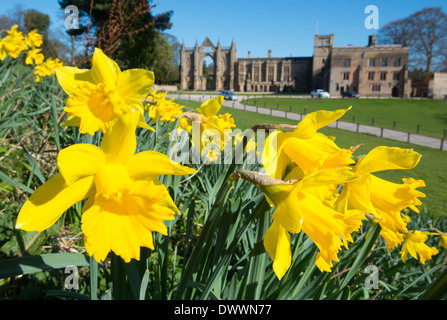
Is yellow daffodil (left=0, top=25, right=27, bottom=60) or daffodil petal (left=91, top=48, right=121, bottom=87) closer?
daffodil petal (left=91, top=48, right=121, bottom=87)

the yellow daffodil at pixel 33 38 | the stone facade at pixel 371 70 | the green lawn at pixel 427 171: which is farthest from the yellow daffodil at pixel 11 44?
the stone facade at pixel 371 70

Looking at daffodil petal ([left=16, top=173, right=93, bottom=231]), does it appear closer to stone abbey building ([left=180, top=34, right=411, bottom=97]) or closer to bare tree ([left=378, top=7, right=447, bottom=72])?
bare tree ([left=378, top=7, right=447, bottom=72])

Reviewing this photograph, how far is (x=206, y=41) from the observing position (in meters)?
44.3

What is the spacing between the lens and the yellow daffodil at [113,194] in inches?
15.1

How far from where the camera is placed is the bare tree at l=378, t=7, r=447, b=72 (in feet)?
87.1

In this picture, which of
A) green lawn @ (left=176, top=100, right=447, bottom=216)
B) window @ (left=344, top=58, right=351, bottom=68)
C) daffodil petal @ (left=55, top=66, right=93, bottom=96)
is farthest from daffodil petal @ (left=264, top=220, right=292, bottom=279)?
window @ (left=344, top=58, right=351, bottom=68)

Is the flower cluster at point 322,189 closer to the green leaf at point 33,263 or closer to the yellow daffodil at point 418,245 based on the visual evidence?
the green leaf at point 33,263

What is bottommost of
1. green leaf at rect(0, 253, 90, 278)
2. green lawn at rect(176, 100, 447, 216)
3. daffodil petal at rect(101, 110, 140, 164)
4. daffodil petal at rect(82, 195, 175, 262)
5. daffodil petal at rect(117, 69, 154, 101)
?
green lawn at rect(176, 100, 447, 216)

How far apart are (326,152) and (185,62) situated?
4656 cm

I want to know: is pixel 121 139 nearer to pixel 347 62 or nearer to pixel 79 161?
pixel 79 161

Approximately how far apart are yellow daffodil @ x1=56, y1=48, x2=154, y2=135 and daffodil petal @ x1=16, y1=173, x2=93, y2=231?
0.14m

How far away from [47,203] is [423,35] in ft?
119
